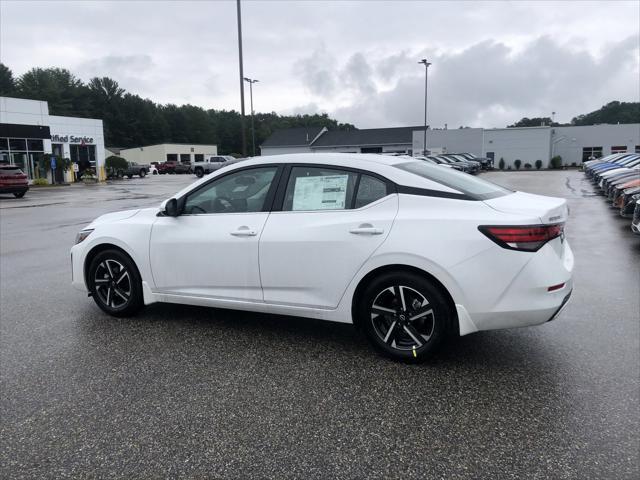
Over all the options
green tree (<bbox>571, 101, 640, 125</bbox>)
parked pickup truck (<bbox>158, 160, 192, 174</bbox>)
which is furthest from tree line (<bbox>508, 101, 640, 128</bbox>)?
parked pickup truck (<bbox>158, 160, 192, 174</bbox>)

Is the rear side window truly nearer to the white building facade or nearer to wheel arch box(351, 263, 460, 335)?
wheel arch box(351, 263, 460, 335)

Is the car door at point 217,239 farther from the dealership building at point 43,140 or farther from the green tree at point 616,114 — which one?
Result: the green tree at point 616,114

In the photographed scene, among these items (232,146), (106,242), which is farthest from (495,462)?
(232,146)

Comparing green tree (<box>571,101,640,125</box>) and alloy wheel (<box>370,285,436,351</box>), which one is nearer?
alloy wheel (<box>370,285,436,351</box>)

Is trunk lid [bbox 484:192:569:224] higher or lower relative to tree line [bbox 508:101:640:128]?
lower

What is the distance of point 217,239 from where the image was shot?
446 cm

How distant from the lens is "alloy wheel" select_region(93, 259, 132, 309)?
5113 millimetres

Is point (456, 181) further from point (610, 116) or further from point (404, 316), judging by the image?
point (610, 116)

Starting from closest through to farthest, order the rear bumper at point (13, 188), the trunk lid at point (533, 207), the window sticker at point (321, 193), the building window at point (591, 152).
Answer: the trunk lid at point (533, 207) < the window sticker at point (321, 193) < the rear bumper at point (13, 188) < the building window at point (591, 152)

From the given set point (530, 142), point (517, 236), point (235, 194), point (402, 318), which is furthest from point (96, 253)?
point (530, 142)

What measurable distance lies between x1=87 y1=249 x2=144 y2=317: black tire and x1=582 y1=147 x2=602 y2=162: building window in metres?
63.2

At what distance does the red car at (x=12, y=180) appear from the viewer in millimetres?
23359

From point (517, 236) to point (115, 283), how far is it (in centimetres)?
385

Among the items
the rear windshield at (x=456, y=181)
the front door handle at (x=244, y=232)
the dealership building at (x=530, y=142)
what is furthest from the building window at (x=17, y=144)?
the rear windshield at (x=456, y=181)
